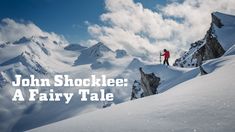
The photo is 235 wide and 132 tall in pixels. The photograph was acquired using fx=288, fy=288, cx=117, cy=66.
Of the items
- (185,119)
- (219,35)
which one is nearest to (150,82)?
(219,35)

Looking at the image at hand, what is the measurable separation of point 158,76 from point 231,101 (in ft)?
100

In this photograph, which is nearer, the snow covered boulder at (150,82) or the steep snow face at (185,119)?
the steep snow face at (185,119)

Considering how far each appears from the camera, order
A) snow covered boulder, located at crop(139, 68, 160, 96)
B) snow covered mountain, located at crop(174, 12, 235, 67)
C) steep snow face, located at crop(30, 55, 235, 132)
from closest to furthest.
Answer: steep snow face, located at crop(30, 55, 235, 132) < snow covered boulder, located at crop(139, 68, 160, 96) < snow covered mountain, located at crop(174, 12, 235, 67)

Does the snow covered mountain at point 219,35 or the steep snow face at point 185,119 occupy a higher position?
the snow covered mountain at point 219,35

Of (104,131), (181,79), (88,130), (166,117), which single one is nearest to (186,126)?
(166,117)

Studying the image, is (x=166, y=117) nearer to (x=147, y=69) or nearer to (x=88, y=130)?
(x=88, y=130)

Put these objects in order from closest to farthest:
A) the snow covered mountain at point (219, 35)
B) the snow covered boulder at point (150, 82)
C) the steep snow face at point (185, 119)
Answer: the steep snow face at point (185, 119), the snow covered boulder at point (150, 82), the snow covered mountain at point (219, 35)

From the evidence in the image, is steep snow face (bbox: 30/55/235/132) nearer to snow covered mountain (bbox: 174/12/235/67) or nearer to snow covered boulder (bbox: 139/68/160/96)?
→ snow covered boulder (bbox: 139/68/160/96)

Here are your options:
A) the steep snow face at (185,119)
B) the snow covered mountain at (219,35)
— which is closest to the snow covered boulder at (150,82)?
the snow covered mountain at (219,35)

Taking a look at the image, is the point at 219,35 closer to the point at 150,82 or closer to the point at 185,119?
the point at 150,82

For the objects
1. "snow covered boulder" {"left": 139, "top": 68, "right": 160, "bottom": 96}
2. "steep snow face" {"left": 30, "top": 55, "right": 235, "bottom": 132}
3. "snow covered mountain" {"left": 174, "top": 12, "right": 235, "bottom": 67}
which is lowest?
"steep snow face" {"left": 30, "top": 55, "right": 235, "bottom": 132}

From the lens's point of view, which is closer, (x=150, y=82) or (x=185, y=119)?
(x=185, y=119)

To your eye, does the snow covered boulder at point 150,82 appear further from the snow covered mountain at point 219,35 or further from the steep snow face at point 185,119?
the steep snow face at point 185,119

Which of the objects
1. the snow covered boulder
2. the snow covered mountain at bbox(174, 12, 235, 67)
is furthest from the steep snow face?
the snow covered mountain at bbox(174, 12, 235, 67)
